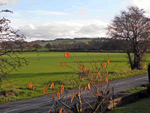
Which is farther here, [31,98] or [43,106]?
[31,98]

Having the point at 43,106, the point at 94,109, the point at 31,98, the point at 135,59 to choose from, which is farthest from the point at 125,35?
the point at 94,109

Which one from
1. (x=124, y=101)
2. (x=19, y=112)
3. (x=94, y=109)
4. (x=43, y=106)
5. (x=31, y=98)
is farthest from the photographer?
(x=31, y=98)

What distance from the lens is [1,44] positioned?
15430 millimetres

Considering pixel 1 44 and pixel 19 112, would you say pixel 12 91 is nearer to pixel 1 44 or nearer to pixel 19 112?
pixel 1 44

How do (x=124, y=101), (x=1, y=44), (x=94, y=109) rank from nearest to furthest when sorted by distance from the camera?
(x=94, y=109), (x=124, y=101), (x=1, y=44)

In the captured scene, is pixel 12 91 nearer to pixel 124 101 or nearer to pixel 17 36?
pixel 17 36

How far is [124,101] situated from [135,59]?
28.1 meters

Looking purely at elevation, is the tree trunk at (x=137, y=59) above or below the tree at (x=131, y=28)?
below

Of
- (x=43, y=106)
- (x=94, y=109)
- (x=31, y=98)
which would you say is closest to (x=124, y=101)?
(x=94, y=109)

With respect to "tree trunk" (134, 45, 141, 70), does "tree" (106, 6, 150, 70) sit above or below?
above

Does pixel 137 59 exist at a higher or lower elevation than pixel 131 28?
lower

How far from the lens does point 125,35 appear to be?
35.1 meters

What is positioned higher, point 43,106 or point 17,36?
point 17,36

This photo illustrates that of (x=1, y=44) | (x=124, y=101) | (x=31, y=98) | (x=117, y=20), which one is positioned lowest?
(x=31, y=98)
